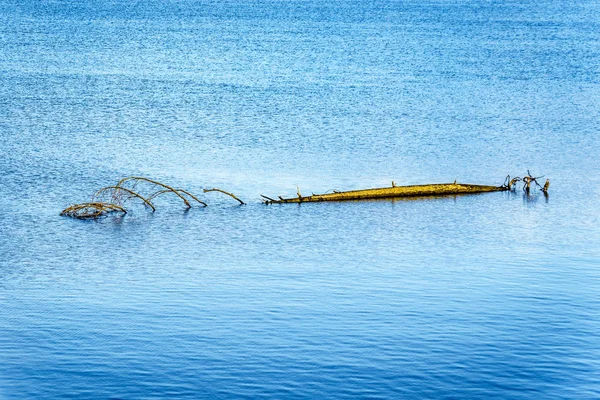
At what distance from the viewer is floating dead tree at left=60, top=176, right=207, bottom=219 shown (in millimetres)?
60938

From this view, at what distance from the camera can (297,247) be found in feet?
185

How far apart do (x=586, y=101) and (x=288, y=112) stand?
32.2m

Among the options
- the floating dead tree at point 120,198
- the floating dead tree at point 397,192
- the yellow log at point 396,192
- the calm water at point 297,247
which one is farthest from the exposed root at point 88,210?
the yellow log at point 396,192

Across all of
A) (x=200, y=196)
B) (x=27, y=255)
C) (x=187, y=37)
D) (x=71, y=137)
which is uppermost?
(x=187, y=37)

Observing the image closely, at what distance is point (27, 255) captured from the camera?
53.5 meters

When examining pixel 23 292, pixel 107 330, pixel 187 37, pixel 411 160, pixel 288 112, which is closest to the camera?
pixel 107 330


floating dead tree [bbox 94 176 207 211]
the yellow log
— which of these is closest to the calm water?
the yellow log

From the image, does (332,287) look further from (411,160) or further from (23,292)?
(411,160)

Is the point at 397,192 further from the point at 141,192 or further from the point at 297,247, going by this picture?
the point at 141,192

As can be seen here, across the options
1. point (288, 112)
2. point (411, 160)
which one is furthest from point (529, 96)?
point (411, 160)

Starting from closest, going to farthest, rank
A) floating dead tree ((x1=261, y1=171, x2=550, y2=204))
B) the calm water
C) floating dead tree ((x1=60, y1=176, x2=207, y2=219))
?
the calm water
floating dead tree ((x1=60, y1=176, x2=207, y2=219))
floating dead tree ((x1=261, y1=171, x2=550, y2=204))

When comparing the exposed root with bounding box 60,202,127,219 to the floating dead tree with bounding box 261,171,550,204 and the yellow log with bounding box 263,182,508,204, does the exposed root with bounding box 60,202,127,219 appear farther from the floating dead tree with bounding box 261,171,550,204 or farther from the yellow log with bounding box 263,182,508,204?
the yellow log with bounding box 263,182,508,204

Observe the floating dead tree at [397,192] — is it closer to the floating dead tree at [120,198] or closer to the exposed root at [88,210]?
the floating dead tree at [120,198]

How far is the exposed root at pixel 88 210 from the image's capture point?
60.8m
